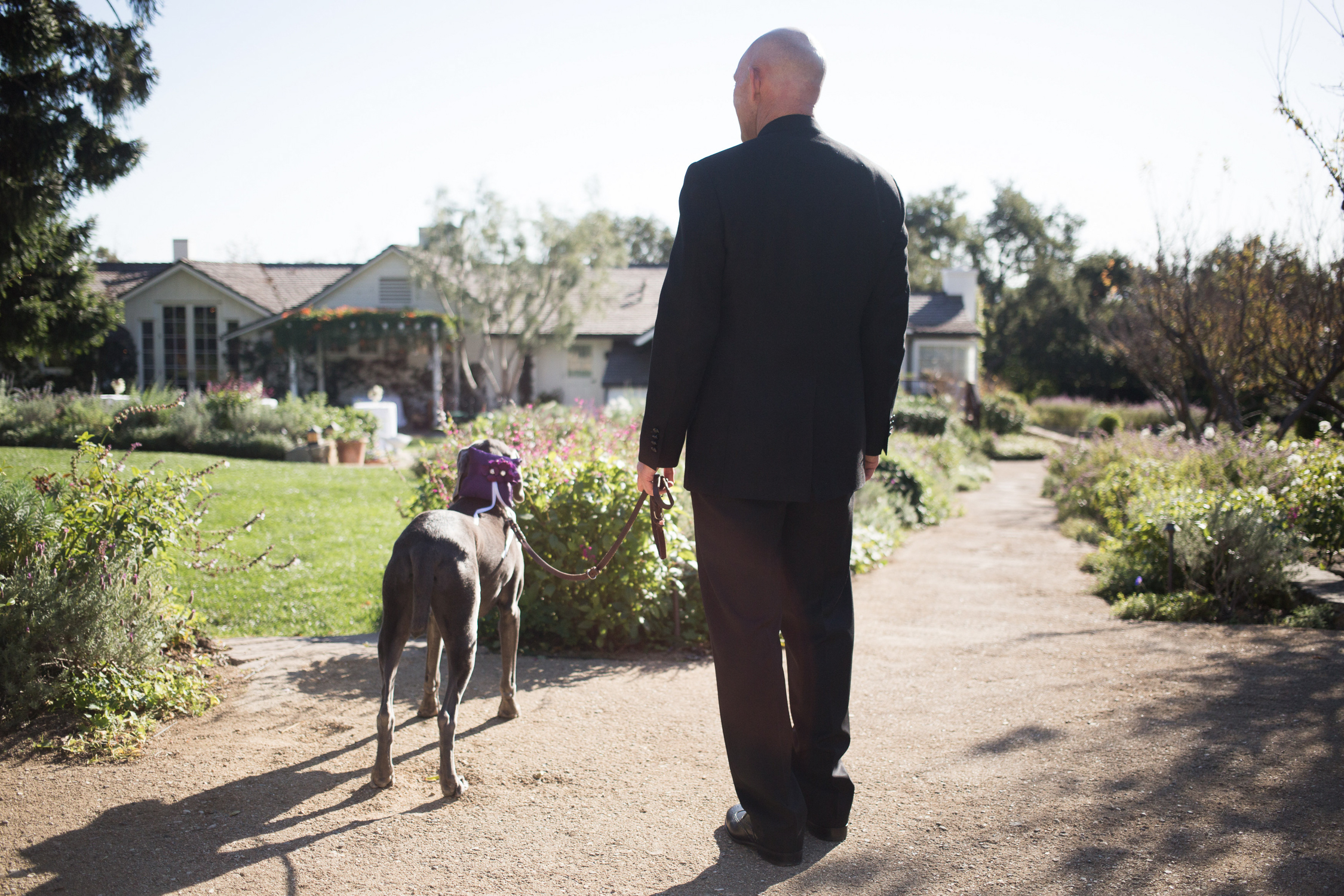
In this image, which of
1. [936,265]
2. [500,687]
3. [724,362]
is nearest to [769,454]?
[724,362]

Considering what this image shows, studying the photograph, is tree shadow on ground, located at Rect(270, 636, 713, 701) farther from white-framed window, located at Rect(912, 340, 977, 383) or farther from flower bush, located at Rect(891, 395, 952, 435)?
white-framed window, located at Rect(912, 340, 977, 383)

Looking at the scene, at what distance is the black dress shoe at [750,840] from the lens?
8.30ft

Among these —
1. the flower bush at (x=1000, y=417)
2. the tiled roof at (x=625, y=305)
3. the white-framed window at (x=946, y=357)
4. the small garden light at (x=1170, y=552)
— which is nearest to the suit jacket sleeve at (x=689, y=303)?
the small garden light at (x=1170, y=552)

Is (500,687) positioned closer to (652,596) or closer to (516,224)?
(652,596)

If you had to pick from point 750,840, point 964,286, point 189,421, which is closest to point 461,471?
point 750,840

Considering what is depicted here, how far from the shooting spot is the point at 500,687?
3.85 metres

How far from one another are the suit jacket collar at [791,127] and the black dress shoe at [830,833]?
2.08 metres

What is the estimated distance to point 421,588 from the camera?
118 inches

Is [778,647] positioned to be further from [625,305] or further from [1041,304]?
[1041,304]

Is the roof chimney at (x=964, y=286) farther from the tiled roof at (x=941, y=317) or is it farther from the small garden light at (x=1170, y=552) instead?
the small garden light at (x=1170, y=552)

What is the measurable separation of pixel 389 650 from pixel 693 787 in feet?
3.82

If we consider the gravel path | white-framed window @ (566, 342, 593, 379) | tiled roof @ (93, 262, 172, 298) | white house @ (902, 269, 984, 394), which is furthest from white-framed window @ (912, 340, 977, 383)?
the gravel path

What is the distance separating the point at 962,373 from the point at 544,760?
26.8m

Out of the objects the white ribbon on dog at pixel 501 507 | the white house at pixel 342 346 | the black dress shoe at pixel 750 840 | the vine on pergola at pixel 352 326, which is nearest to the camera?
the black dress shoe at pixel 750 840
